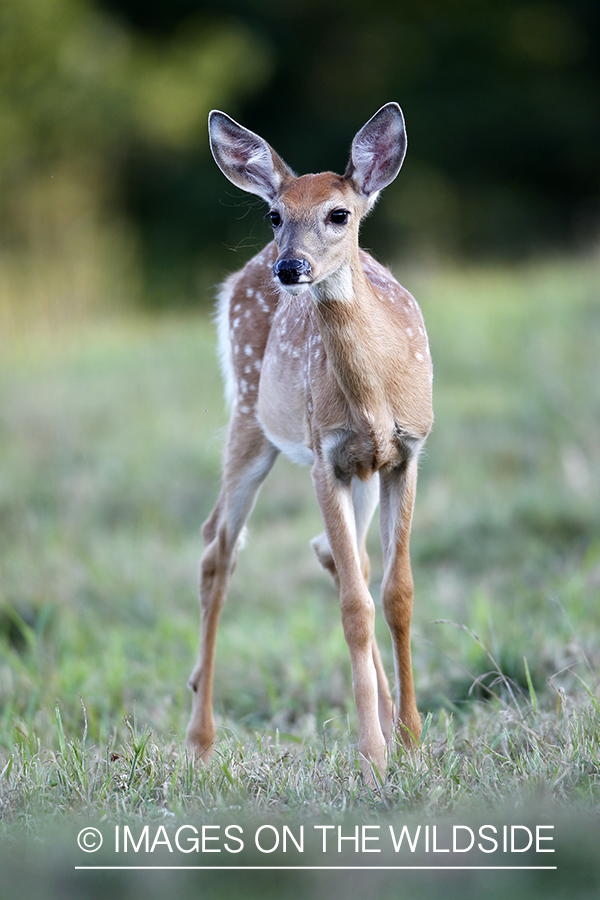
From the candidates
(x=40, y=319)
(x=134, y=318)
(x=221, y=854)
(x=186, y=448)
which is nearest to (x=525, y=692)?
(x=221, y=854)

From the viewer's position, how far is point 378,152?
Answer: 306 centimetres

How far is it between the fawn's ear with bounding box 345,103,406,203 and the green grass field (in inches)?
38.1

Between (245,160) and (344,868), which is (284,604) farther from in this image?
(344,868)

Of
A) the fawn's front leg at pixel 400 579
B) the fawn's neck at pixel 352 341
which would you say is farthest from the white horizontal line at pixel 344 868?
the fawn's neck at pixel 352 341

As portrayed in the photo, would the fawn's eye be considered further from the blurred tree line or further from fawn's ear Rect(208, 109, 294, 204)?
the blurred tree line

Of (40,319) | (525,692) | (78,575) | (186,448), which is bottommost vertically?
(525,692)

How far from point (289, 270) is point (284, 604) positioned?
3.18 meters

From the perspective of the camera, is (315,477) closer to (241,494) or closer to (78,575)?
(241,494)

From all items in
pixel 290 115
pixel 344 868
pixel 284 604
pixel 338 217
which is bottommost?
pixel 344 868

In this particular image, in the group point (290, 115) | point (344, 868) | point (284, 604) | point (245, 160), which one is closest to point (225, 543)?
point (245, 160)

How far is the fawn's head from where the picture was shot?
113 inches

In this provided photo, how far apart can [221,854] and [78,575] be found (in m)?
3.50

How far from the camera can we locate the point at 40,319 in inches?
420

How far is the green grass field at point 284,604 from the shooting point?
8.94ft
